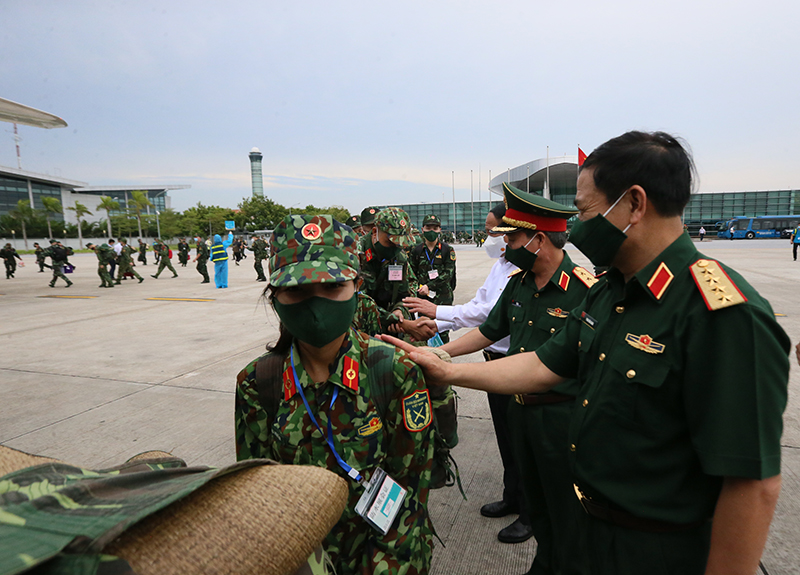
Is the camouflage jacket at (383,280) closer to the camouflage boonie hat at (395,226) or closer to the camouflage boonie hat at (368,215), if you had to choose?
the camouflage boonie hat at (395,226)

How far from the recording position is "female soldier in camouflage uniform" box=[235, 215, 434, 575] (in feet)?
4.76

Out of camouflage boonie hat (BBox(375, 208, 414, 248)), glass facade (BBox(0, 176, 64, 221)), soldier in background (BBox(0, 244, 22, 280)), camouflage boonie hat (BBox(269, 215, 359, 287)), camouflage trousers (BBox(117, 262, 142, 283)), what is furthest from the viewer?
glass facade (BBox(0, 176, 64, 221))

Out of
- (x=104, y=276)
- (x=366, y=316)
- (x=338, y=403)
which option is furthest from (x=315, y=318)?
(x=104, y=276)

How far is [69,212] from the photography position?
7169 cm

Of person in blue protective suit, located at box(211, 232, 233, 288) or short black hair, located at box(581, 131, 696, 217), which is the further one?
person in blue protective suit, located at box(211, 232, 233, 288)

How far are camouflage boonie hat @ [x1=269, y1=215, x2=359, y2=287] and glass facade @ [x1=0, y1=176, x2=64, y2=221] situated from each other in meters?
76.5

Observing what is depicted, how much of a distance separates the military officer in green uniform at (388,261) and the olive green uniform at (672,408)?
2.85m

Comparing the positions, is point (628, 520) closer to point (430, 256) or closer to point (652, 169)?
point (652, 169)

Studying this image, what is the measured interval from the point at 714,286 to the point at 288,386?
4.20 feet

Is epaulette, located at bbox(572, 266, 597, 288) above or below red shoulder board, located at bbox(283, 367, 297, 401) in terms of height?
above

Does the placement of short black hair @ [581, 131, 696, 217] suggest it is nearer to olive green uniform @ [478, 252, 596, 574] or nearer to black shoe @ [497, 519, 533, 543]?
olive green uniform @ [478, 252, 596, 574]

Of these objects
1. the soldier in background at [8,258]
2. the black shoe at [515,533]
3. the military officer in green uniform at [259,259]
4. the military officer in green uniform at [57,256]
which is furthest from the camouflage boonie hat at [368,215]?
the soldier in background at [8,258]

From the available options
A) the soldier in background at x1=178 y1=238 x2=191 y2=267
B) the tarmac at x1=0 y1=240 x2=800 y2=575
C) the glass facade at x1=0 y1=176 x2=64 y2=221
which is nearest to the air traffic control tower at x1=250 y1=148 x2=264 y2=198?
the glass facade at x1=0 y1=176 x2=64 y2=221

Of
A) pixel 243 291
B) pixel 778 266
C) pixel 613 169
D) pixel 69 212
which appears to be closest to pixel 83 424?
pixel 613 169
